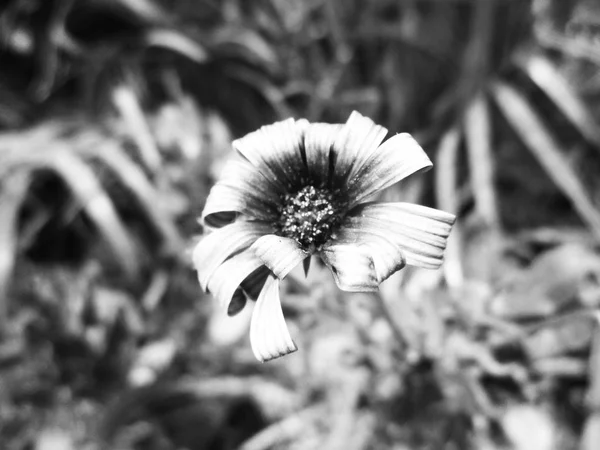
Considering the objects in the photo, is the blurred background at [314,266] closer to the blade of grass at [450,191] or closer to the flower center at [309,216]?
the blade of grass at [450,191]

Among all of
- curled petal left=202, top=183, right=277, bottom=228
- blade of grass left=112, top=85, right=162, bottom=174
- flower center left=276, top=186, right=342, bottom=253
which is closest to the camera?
curled petal left=202, top=183, right=277, bottom=228

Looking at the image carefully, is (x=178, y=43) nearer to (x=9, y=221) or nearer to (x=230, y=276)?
(x=9, y=221)

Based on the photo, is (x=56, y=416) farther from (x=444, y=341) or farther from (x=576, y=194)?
(x=576, y=194)

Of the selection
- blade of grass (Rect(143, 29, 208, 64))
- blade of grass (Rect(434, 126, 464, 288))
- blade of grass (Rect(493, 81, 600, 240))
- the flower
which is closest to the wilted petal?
the flower

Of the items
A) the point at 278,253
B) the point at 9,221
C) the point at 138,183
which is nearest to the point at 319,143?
the point at 278,253

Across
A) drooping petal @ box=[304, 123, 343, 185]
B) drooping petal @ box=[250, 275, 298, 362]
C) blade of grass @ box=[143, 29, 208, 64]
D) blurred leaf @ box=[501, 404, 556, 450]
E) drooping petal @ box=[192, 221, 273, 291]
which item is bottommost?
blurred leaf @ box=[501, 404, 556, 450]

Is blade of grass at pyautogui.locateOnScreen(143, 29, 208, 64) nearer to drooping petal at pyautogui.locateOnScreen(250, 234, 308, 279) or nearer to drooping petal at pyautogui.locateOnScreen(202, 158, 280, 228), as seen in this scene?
drooping petal at pyautogui.locateOnScreen(202, 158, 280, 228)

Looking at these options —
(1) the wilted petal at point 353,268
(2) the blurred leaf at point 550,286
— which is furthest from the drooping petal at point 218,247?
(2) the blurred leaf at point 550,286
